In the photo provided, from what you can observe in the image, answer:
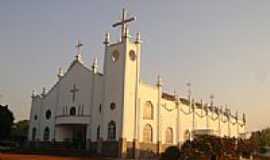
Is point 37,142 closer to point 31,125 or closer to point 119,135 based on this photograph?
point 31,125

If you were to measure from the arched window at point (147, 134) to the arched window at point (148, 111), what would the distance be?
3.57ft

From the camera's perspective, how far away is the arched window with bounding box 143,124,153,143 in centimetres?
4738

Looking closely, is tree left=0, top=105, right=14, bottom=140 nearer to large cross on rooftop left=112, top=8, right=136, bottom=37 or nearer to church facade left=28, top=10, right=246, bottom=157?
church facade left=28, top=10, right=246, bottom=157

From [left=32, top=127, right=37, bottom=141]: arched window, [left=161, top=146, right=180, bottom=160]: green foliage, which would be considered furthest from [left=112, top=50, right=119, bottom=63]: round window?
[left=32, top=127, right=37, bottom=141]: arched window

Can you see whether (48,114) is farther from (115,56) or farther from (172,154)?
(172,154)

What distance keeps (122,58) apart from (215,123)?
25.3m

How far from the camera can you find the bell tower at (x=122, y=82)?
44750 millimetres

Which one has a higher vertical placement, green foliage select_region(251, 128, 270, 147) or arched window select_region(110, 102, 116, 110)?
arched window select_region(110, 102, 116, 110)

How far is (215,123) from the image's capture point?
6481 centimetres

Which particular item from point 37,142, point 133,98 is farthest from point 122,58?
point 37,142

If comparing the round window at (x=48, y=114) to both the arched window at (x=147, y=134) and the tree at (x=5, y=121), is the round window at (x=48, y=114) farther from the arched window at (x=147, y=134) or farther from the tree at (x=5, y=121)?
the arched window at (x=147, y=134)

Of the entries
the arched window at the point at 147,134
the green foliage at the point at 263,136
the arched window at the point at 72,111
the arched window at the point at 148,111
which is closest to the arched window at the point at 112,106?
the arched window at the point at 148,111

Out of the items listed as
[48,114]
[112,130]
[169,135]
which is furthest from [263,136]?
[48,114]

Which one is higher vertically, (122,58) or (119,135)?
(122,58)
